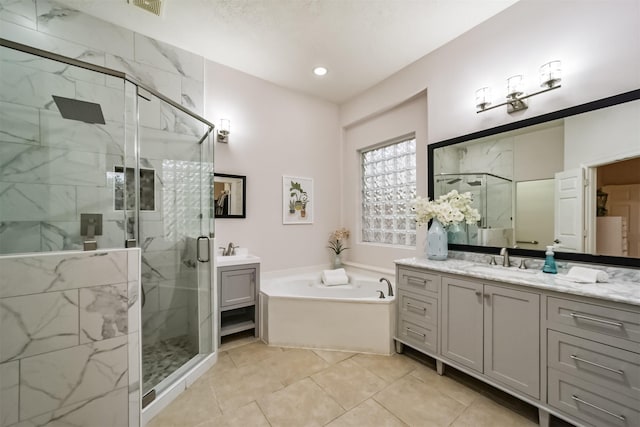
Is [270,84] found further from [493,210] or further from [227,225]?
[493,210]

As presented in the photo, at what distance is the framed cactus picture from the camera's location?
→ 3.33m

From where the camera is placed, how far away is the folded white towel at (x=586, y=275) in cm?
148

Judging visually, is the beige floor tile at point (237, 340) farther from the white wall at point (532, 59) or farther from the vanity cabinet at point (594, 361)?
the white wall at point (532, 59)

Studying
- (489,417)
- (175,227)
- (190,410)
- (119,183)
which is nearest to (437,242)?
(489,417)

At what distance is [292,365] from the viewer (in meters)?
2.16

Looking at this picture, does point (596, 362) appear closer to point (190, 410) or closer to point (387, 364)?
point (387, 364)

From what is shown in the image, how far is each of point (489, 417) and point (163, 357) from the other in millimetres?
2415

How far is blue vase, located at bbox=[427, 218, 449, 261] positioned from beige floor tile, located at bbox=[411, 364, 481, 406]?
0.95 m

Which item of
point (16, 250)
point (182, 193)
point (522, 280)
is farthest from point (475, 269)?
point (16, 250)

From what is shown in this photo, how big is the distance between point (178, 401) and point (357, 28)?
3.31 meters

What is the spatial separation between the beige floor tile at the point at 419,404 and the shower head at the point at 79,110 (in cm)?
316

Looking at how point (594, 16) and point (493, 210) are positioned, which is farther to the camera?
point (493, 210)

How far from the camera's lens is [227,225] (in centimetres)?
288

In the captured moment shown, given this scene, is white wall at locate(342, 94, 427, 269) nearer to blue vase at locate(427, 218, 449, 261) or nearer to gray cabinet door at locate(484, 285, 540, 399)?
blue vase at locate(427, 218, 449, 261)
